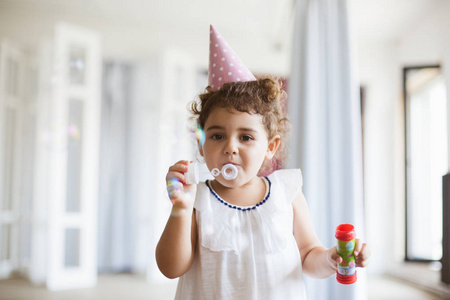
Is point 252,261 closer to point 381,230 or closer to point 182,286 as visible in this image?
point 182,286

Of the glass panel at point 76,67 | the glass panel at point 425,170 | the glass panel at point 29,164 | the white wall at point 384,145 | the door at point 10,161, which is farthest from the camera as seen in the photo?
the white wall at point 384,145

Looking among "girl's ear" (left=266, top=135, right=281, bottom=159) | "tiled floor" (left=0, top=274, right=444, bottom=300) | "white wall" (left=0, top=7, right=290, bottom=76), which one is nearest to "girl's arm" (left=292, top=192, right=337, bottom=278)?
"girl's ear" (left=266, top=135, right=281, bottom=159)

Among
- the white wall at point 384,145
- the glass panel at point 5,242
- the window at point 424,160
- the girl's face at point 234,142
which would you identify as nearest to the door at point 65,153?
the glass panel at point 5,242

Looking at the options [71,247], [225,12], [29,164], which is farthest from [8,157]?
[225,12]

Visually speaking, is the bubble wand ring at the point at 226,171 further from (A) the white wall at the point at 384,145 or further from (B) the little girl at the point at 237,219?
(A) the white wall at the point at 384,145

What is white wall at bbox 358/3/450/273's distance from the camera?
377 centimetres

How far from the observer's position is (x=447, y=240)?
2.53m

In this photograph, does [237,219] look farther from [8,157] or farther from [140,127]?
[8,157]

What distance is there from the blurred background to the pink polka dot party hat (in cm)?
219

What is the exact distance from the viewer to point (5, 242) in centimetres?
336

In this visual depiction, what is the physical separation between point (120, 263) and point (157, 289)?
715 mm

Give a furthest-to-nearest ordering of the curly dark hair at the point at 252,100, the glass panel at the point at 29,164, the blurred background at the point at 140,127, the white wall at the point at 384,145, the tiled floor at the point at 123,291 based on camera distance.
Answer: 1. the white wall at the point at 384,145
2. the glass panel at the point at 29,164
3. the blurred background at the point at 140,127
4. the tiled floor at the point at 123,291
5. the curly dark hair at the point at 252,100

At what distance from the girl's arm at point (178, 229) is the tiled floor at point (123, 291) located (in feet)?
7.02

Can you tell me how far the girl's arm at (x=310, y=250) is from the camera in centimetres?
80
